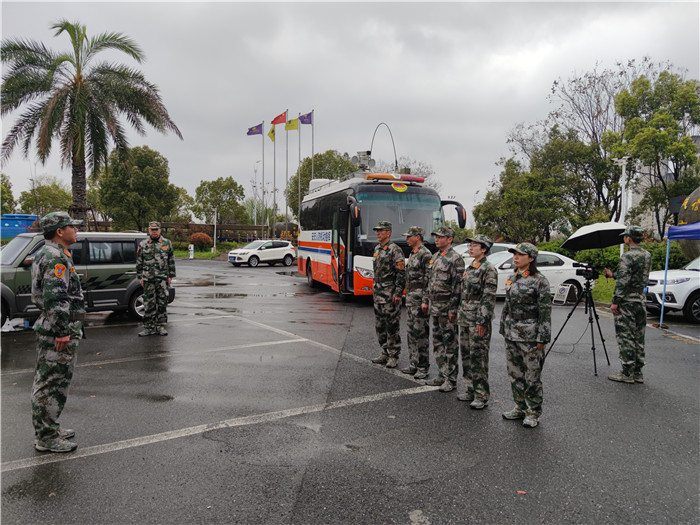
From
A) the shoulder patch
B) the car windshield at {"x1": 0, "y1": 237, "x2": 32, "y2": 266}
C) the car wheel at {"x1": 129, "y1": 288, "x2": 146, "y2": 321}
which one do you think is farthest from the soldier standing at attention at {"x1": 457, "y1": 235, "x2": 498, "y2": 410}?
the car windshield at {"x1": 0, "y1": 237, "x2": 32, "y2": 266}

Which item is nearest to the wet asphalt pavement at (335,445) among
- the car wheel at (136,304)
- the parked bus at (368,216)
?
the car wheel at (136,304)

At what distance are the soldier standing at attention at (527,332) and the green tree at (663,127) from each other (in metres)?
20.7

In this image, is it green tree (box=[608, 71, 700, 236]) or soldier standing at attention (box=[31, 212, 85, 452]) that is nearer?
soldier standing at attention (box=[31, 212, 85, 452])

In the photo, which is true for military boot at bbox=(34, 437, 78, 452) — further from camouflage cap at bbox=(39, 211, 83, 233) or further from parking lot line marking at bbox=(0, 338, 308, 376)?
parking lot line marking at bbox=(0, 338, 308, 376)

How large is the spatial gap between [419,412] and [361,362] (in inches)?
83.4

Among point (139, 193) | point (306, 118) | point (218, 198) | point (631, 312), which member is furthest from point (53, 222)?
point (218, 198)

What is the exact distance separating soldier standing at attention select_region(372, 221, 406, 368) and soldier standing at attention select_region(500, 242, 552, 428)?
2013 millimetres

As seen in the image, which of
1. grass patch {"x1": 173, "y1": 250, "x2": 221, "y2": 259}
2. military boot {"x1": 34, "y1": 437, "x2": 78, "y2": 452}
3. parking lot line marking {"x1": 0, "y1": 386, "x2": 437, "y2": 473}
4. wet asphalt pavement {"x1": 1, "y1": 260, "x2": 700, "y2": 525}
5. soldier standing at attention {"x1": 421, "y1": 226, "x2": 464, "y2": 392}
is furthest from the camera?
grass patch {"x1": 173, "y1": 250, "x2": 221, "y2": 259}

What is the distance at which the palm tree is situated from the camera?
15.9 m

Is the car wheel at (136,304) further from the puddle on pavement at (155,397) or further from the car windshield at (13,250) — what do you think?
the puddle on pavement at (155,397)

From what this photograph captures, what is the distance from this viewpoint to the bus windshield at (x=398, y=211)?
41.1 feet

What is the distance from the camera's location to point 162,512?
3.15m

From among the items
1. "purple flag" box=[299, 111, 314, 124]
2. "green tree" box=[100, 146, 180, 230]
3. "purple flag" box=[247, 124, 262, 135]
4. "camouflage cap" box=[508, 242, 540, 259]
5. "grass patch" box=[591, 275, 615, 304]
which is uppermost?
"purple flag" box=[299, 111, 314, 124]

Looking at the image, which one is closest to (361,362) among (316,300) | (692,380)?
(692,380)
